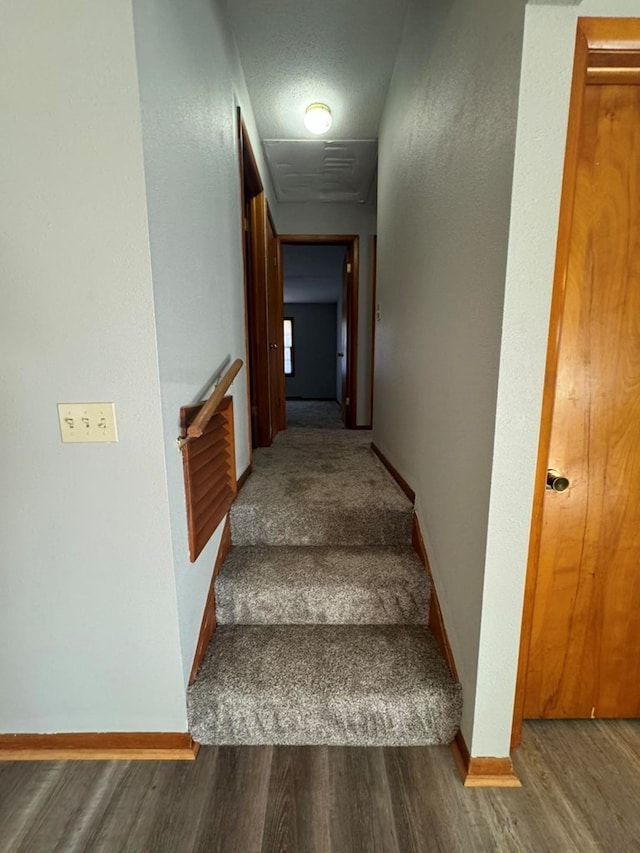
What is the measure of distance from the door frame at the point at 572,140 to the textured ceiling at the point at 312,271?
13.2 ft

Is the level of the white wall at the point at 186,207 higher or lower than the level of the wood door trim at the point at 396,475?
higher

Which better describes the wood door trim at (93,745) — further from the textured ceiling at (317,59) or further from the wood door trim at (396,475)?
the textured ceiling at (317,59)

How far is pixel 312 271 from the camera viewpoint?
18.8ft

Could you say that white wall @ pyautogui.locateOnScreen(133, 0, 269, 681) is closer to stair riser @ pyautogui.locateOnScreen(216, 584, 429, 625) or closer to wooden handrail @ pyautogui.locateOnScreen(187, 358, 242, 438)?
wooden handrail @ pyautogui.locateOnScreen(187, 358, 242, 438)

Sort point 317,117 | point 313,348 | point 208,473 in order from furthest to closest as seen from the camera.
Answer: point 313,348, point 317,117, point 208,473

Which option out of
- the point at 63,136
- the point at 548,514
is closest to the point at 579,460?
the point at 548,514

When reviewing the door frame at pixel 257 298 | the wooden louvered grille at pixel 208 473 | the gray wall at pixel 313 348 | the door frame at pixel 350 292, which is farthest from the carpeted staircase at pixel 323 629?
the gray wall at pixel 313 348

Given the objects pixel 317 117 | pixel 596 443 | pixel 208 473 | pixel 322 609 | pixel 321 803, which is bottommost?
pixel 321 803

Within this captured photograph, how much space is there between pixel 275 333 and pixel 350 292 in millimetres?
912

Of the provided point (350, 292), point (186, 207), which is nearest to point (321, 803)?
point (186, 207)

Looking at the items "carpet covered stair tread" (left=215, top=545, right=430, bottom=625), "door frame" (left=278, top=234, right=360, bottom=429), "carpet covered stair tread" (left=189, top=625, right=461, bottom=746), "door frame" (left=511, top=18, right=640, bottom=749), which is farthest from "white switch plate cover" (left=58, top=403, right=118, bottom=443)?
"door frame" (left=278, top=234, right=360, bottom=429)

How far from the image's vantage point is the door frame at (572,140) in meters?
0.86

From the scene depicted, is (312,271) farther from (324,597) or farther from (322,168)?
(324,597)

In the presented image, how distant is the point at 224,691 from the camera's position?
119 centimetres
